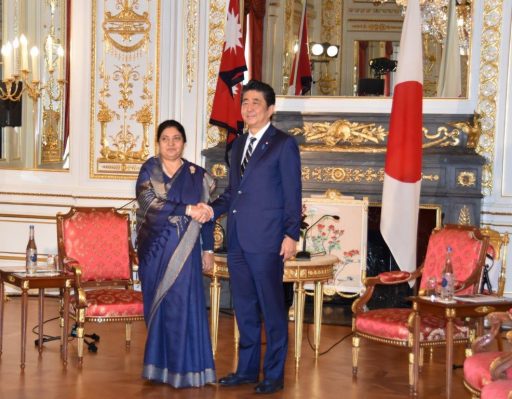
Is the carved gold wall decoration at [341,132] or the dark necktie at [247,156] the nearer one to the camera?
the dark necktie at [247,156]

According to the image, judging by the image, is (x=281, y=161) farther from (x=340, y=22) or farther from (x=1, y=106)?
Result: (x=1, y=106)

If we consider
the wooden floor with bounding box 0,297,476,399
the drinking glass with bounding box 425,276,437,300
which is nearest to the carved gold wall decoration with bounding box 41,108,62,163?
the wooden floor with bounding box 0,297,476,399

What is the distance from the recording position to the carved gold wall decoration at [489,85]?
7715mm

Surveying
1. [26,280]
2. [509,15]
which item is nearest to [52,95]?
[26,280]

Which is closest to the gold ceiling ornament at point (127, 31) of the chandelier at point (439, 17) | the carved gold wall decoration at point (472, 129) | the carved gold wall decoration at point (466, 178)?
the chandelier at point (439, 17)

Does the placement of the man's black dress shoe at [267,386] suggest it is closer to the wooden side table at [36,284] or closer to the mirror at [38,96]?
the wooden side table at [36,284]

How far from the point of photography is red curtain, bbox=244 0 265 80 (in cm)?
843

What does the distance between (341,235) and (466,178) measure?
1.11 metres

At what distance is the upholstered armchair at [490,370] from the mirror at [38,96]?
17.5ft

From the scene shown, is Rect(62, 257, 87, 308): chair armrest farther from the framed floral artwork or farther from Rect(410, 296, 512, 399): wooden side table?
the framed floral artwork

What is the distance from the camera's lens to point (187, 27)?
829cm

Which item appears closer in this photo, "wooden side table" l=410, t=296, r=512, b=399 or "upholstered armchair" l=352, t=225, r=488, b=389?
"wooden side table" l=410, t=296, r=512, b=399

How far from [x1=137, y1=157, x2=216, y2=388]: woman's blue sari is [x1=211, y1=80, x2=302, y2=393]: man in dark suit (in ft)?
0.67

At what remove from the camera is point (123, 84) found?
8.37 metres
